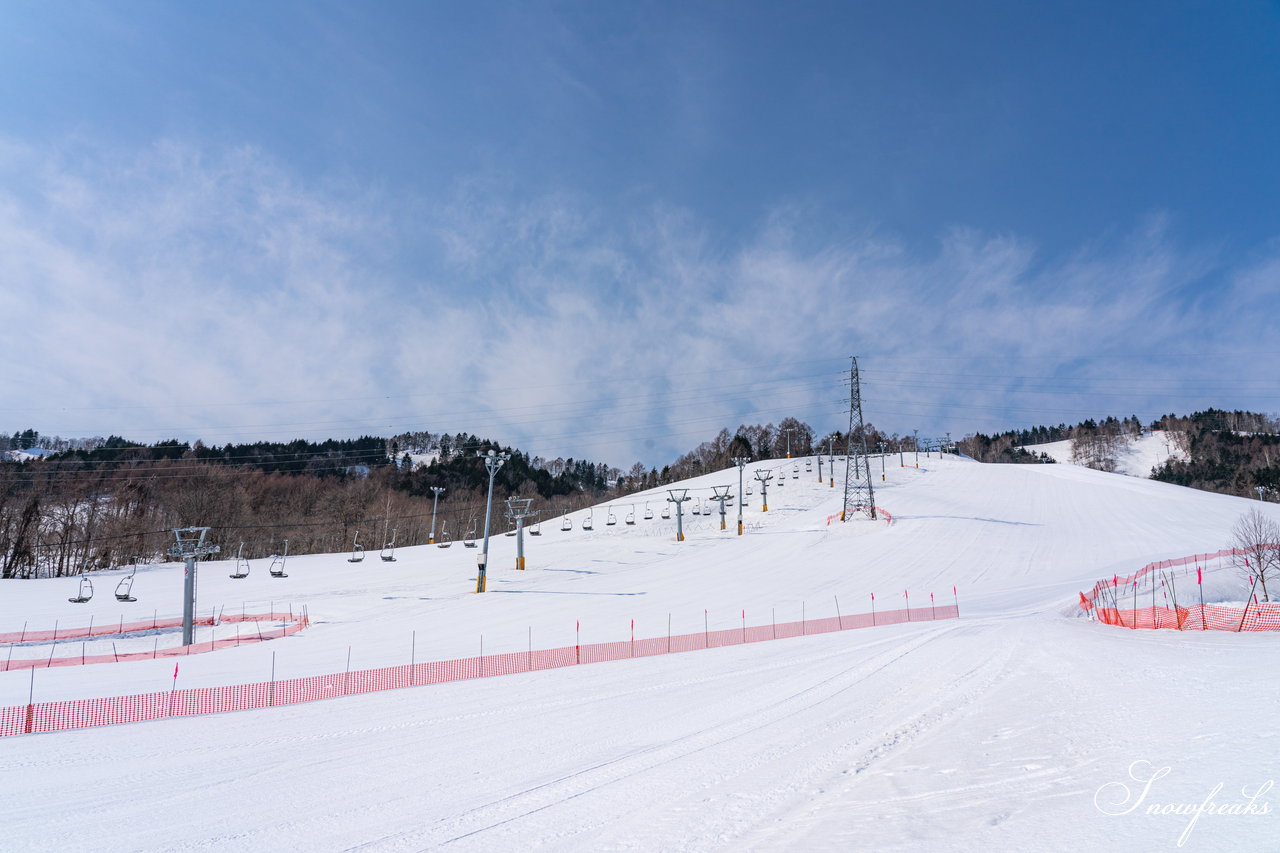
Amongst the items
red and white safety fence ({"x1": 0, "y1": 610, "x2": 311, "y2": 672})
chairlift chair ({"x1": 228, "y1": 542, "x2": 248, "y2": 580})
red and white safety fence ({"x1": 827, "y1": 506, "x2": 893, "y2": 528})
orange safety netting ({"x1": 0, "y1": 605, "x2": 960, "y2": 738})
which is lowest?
red and white safety fence ({"x1": 0, "y1": 610, "x2": 311, "y2": 672})

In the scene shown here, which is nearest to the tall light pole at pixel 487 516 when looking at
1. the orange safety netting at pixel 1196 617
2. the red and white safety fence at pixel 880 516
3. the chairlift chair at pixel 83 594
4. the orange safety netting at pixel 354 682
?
the orange safety netting at pixel 354 682

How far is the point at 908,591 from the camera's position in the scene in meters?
42.8

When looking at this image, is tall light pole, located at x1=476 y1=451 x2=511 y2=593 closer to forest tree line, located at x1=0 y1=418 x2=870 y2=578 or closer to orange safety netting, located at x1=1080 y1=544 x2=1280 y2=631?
forest tree line, located at x1=0 y1=418 x2=870 y2=578

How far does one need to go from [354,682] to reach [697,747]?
13.8 m

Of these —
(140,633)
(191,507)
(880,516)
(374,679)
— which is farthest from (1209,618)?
(191,507)

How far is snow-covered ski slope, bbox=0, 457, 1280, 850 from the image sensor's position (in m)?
9.39

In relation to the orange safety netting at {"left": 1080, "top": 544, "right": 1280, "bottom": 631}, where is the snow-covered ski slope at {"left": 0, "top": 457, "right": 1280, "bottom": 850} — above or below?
below

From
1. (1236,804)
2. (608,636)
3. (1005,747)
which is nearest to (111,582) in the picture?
(608,636)

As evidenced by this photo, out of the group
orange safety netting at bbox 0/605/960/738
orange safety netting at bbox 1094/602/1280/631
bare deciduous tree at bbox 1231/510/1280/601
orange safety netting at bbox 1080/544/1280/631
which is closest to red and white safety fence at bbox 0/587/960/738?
orange safety netting at bbox 0/605/960/738

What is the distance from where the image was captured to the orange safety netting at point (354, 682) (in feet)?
59.1

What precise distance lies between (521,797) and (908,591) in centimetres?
3716

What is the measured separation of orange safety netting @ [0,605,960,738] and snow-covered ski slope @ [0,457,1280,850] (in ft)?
4.63

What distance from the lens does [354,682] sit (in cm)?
2223

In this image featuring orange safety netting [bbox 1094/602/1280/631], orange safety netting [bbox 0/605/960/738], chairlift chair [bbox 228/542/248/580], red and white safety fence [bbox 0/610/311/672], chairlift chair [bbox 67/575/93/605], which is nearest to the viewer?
orange safety netting [bbox 0/605/960/738]
